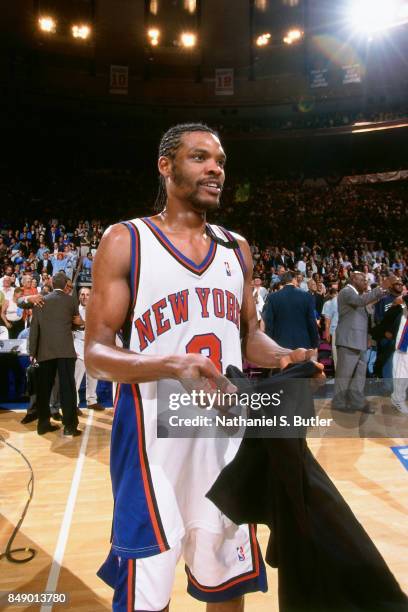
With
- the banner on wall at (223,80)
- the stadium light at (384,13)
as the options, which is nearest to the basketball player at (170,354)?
the stadium light at (384,13)

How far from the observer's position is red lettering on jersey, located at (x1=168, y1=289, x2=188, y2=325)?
55.5 inches

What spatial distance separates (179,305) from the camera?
4.65 feet

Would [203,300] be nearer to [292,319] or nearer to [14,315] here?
[292,319]

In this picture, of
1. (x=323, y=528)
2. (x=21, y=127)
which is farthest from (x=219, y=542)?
(x=21, y=127)

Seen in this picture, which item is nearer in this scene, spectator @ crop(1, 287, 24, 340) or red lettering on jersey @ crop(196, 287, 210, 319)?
red lettering on jersey @ crop(196, 287, 210, 319)

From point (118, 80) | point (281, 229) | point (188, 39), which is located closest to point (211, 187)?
point (281, 229)

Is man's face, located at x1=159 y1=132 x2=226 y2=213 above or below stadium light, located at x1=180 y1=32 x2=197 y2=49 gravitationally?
below

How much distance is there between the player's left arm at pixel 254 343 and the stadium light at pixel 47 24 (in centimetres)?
1951

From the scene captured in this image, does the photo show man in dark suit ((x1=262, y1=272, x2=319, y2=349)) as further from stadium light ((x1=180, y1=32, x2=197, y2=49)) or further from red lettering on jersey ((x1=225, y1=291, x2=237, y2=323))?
stadium light ((x1=180, y1=32, x2=197, y2=49))

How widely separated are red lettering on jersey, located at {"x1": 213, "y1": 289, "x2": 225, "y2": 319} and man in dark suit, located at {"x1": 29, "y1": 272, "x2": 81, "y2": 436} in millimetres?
4194

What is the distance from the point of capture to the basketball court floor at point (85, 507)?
254 cm

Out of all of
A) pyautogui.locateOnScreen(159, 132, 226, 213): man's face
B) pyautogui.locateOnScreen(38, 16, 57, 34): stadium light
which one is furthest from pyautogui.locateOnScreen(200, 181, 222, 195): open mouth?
pyautogui.locateOnScreen(38, 16, 57, 34): stadium light

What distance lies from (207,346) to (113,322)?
11.2 inches

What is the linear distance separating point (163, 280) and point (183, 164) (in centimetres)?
35
